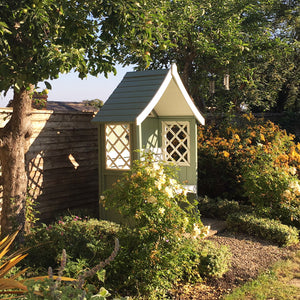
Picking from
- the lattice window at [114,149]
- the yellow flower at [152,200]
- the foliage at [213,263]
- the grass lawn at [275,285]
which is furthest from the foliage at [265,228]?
the yellow flower at [152,200]

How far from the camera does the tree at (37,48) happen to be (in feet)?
15.7

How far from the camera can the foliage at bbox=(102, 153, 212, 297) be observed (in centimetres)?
437

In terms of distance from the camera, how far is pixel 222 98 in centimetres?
1334

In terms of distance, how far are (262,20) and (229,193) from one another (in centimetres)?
711

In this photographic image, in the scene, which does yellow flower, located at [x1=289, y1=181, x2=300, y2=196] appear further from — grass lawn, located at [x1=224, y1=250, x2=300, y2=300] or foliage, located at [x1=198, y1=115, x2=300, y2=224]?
grass lawn, located at [x1=224, y1=250, x2=300, y2=300]

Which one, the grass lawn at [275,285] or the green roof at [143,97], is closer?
the grass lawn at [275,285]

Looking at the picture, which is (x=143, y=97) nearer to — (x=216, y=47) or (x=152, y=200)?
(x=152, y=200)

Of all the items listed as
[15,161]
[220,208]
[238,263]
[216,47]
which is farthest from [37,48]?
[216,47]

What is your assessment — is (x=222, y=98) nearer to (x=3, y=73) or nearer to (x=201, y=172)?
(x=201, y=172)

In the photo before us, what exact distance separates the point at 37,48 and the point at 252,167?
179 inches

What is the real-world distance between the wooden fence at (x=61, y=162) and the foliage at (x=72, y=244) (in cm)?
126

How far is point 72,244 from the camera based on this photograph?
511 cm

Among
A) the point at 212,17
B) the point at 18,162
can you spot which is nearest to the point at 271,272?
the point at 18,162

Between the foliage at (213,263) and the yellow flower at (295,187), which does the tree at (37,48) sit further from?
the yellow flower at (295,187)
